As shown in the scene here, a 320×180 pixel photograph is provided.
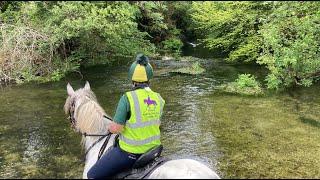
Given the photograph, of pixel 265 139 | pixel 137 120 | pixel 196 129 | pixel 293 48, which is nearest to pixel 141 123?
pixel 137 120

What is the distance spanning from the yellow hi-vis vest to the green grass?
2608mm

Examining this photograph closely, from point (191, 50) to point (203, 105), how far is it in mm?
14488

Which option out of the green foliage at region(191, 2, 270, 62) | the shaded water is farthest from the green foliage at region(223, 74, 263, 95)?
the green foliage at region(191, 2, 270, 62)

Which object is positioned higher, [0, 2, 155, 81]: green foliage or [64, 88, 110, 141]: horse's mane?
[0, 2, 155, 81]: green foliage

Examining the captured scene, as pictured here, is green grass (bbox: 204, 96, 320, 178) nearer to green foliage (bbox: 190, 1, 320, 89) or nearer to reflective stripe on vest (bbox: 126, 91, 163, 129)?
green foliage (bbox: 190, 1, 320, 89)

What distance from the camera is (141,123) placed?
476cm

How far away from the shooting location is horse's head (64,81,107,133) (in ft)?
18.3

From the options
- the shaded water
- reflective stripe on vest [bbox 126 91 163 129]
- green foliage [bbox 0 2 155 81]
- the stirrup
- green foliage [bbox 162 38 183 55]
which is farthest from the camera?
green foliage [bbox 162 38 183 55]

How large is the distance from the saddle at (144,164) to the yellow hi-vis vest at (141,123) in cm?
9

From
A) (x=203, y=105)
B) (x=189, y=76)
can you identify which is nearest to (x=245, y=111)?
(x=203, y=105)

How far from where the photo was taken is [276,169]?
7.39 meters

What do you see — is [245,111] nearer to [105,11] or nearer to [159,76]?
[159,76]

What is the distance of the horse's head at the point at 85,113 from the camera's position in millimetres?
5590

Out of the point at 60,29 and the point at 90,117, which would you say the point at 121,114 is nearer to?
the point at 90,117
